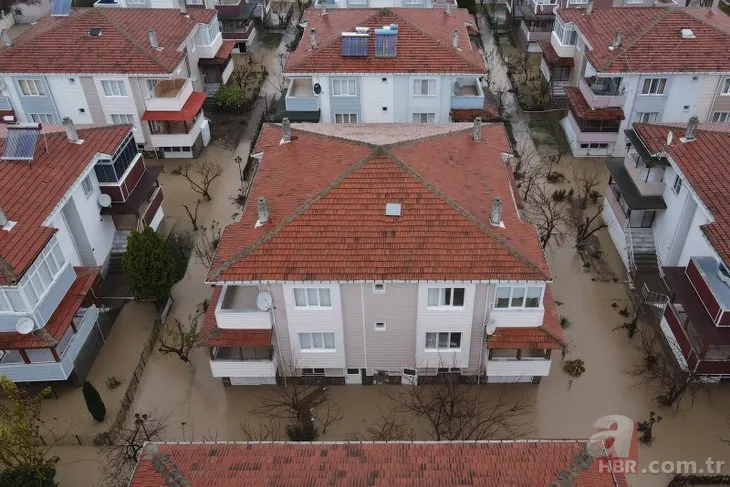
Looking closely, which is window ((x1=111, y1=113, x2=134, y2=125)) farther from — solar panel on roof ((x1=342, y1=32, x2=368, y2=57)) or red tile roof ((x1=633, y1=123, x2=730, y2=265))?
red tile roof ((x1=633, y1=123, x2=730, y2=265))

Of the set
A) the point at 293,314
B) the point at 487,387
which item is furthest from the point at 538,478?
the point at 293,314

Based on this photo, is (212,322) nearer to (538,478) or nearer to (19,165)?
(19,165)

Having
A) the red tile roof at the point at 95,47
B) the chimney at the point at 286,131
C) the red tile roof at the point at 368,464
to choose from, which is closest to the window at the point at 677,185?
the red tile roof at the point at 368,464

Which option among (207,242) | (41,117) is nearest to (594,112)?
(207,242)

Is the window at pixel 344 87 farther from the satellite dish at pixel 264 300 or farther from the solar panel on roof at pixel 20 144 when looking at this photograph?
the satellite dish at pixel 264 300

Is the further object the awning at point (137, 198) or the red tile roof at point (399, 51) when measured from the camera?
the red tile roof at point (399, 51)

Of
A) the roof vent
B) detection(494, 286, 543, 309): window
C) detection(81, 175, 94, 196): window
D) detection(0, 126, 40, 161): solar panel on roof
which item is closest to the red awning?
detection(81, 175, 94, 196): window
